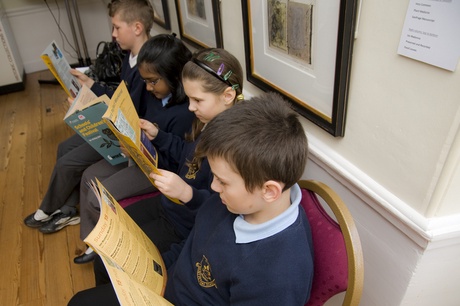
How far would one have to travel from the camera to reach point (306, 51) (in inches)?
38.4

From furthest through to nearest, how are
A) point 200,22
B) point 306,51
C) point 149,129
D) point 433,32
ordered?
point 200,22 < point 149,129 < point 306,51 < point 433,32

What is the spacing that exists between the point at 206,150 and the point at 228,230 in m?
0.20

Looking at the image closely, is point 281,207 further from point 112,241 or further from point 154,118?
point 154,118

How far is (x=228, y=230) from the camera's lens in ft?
2.76

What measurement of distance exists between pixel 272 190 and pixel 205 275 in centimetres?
30

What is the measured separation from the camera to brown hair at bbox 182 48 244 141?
115 centimetres

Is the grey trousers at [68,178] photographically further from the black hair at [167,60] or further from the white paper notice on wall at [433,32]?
the white paper notice on wall at [433,32]

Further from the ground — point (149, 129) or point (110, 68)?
point (149, 129)

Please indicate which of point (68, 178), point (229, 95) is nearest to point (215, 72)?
point (229, 95)

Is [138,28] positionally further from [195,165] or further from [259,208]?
[259,208]

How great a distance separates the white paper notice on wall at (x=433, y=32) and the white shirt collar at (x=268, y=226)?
14.8 inches

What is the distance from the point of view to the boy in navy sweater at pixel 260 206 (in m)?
0.72

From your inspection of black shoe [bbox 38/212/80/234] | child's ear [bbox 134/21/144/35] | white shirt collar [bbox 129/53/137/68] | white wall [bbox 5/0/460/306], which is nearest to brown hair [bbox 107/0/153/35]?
child's ear [bbox 134/21/144/35]

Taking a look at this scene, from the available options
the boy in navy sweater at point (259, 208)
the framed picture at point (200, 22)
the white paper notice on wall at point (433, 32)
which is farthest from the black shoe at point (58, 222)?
the white paper notice on wall at point (433, 32)
